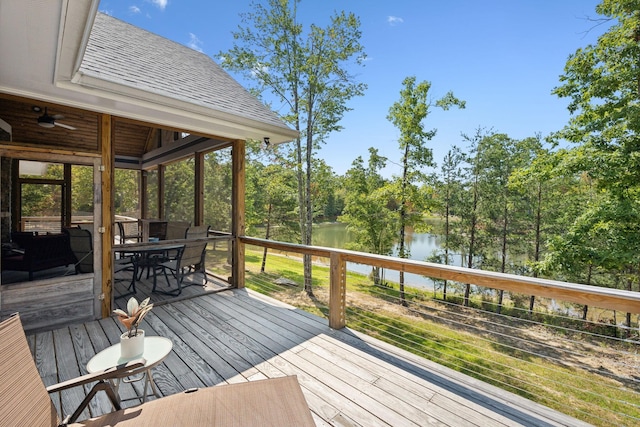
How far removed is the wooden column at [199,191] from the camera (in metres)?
6.32

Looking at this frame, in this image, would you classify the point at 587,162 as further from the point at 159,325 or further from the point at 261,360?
the point at 159,325

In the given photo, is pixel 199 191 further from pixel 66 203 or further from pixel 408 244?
pixel 408 244

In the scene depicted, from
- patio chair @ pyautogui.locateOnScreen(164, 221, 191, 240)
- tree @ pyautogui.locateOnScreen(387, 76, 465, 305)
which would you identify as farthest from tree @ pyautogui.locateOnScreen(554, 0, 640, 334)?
patio chair @ pyautogui.locateOnScreen(164, 221, 191, 240)

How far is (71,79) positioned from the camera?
8.74 feet

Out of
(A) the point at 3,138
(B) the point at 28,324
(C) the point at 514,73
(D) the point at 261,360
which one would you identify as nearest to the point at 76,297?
(B) the point at 28,324

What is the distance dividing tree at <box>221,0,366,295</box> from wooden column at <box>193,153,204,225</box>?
439cm

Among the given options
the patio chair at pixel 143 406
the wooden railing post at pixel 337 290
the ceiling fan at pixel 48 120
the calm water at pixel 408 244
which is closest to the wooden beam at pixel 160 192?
the ceiling fan at pixel 48 120

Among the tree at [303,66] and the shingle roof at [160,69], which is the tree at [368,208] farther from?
the shingle roof at [160,69]

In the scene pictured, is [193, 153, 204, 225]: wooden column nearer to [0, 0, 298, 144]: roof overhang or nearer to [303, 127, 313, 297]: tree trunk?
[0, 0, 298, 144]: roof overhang

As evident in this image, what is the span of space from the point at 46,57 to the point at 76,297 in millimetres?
2726

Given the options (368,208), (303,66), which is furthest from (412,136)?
(303,66)

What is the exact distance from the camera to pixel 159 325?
350 centimetres

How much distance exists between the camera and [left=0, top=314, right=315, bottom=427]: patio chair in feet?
3.99

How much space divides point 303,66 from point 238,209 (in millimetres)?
6970
